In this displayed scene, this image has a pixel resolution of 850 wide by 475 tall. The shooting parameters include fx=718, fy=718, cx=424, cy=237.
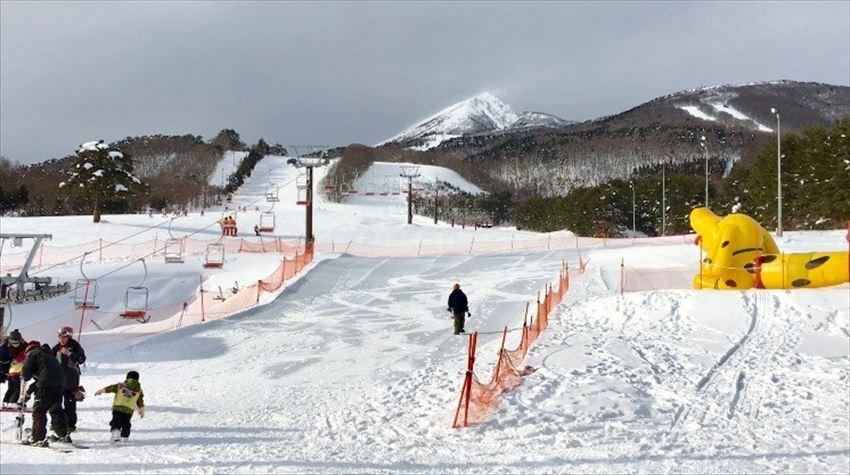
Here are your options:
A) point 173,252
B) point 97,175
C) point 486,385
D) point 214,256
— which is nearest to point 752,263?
point 486,385

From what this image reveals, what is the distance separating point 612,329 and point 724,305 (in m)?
3.64

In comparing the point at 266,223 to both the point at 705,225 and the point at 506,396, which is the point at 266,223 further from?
the point at 506,396

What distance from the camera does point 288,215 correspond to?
64.9 meters

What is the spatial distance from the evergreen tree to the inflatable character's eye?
47.8m

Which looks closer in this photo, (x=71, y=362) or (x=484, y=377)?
(x=71, y=362)

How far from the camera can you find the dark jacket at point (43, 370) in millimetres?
9391

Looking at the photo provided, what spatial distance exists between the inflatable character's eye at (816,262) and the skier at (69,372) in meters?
19.4

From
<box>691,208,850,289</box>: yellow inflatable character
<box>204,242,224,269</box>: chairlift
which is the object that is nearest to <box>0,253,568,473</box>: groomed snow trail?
<box>691,208,850,289</box>: yellow inflatable character

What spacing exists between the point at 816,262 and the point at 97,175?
48.5 meters

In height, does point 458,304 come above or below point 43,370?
below

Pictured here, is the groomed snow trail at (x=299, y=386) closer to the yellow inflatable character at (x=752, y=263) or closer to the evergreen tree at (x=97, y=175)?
the yellow inflatable character at (x=752, y=263)

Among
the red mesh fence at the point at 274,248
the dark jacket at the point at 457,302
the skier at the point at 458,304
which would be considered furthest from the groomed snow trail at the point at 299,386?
the red mesh fence at the point at 274,248

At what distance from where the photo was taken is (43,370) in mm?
9406

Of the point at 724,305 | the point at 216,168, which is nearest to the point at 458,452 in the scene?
the point at 724,305
